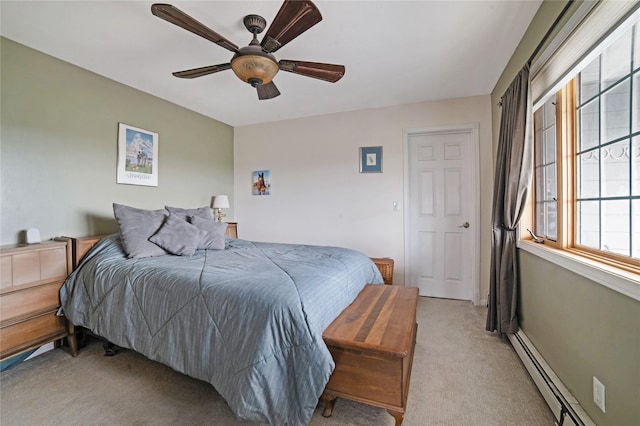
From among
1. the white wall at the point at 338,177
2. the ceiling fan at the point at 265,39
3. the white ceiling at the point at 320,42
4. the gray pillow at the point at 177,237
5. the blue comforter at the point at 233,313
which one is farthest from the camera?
the white wall at the point at 338,177

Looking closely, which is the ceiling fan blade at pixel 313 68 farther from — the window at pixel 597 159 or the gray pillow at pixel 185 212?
the gray pillow at pixel 185 212

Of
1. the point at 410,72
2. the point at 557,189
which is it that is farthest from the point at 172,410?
the point at 410,72

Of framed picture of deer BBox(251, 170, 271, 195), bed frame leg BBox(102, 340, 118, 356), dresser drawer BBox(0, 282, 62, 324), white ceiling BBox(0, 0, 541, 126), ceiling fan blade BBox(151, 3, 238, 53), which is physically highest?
white ceiling BBox(0, 0, 541, 126)

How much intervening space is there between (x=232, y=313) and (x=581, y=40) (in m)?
2.30

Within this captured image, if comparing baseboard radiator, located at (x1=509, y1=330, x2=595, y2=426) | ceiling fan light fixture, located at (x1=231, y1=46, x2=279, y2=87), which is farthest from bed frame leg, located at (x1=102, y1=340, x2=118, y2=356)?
baseboard radiator, located at (x1=509, y1=330, x2=595, y2=426)

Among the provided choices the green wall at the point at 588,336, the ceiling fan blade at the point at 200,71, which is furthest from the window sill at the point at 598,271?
the ceiling fan blade at the point at 200,71

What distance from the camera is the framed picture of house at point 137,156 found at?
2.91 metres

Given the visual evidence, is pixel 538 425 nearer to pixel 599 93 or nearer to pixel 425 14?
A: pixel 599 93

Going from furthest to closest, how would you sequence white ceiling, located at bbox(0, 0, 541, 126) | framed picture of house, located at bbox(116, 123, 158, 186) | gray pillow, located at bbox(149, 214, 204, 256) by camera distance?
framed picture of house, located at bbox(116, 123, 158, 186) → gray pillow, located at bbox(149, 214, 204, 256) → white ceiling, located at bbox(0, 0, 541, 126)

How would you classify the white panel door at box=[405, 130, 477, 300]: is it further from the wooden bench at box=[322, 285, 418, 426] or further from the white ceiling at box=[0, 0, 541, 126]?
the wooden bench at box=[322, 285, 418, 426]

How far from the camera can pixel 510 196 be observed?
2.15 meters

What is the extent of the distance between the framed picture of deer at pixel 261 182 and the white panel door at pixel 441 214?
207 centimetres

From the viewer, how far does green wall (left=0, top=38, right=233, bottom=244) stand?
216 cm

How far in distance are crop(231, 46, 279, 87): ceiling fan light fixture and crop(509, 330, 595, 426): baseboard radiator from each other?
2.52 m
